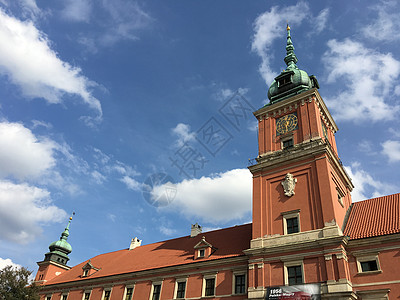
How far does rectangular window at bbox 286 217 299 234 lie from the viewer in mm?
23633

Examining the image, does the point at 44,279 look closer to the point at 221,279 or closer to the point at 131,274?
the point at 131,274

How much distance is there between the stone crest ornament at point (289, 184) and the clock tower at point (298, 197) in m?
0.08

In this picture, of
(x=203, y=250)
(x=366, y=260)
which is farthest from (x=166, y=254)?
(x=366, y=260)

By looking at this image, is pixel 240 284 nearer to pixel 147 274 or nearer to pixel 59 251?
pixel 147 274

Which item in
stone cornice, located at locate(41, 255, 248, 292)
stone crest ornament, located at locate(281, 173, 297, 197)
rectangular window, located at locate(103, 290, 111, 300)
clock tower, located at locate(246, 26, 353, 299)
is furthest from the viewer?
rectangular window, located at locate(103, 290, 111, 300)

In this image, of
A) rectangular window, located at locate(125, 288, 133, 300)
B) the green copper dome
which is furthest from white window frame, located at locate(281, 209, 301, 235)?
rectangular window, located at locate(125, 288, 133, 300)

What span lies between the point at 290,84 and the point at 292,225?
14.8 meters

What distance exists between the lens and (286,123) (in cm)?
2955

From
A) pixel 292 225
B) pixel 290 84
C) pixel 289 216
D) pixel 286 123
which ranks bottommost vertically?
pixel 292 225

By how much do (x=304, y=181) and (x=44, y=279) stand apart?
120ft

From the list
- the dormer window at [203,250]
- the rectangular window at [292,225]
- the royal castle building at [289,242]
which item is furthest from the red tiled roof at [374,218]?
the dormer window at [203,250]

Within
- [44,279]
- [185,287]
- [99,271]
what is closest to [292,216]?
[185,287]

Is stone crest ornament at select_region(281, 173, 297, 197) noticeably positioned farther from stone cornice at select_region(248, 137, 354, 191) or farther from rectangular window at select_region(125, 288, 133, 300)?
rectangular window at select_region(125, 288, 133, 300)

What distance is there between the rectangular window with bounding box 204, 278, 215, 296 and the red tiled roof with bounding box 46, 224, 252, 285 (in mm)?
1783
